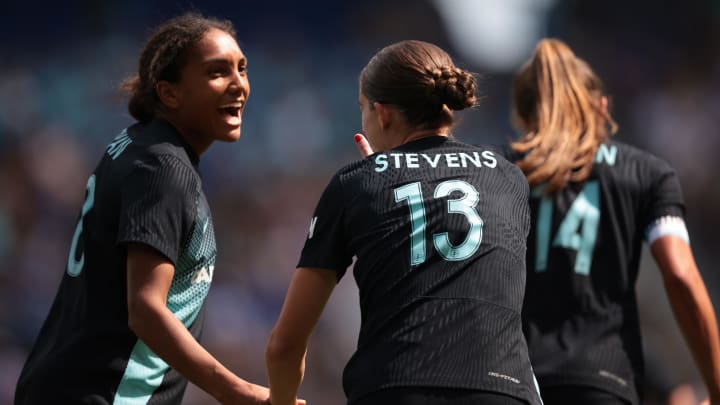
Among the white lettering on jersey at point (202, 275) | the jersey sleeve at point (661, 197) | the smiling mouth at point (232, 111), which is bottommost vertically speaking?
the jersey sleeve at point (661, 197)

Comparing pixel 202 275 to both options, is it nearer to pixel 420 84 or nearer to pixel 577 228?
pixel 420 84

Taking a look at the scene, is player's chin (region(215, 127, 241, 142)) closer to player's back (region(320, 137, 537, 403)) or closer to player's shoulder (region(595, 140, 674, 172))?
player's back (region(320, 137, 537, 403))

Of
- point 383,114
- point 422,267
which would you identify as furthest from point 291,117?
point 422,267

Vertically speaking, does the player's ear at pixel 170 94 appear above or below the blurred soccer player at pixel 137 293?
above

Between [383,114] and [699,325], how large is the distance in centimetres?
167

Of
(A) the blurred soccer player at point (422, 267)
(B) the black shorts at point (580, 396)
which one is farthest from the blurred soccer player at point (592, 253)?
(A) the blurred soccer player at point (422, 267)

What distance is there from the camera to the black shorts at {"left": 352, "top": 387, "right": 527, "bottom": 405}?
2639 mm

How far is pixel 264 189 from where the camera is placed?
9.24 meters

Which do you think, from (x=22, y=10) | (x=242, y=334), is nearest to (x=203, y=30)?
(x=242, y=334)

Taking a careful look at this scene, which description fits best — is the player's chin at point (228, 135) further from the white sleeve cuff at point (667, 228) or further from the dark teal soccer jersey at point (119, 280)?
the white sleeve cuff at point (667, 228)

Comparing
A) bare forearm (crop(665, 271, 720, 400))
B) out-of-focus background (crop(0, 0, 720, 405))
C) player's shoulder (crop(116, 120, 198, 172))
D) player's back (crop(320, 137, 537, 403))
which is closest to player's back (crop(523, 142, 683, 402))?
bare forearm (crop(665, 271, 720, 400))

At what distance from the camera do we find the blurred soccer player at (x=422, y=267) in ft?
8.87

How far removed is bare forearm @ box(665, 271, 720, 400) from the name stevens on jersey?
1.31m

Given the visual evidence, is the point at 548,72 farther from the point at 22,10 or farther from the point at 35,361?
the point at 22,10
